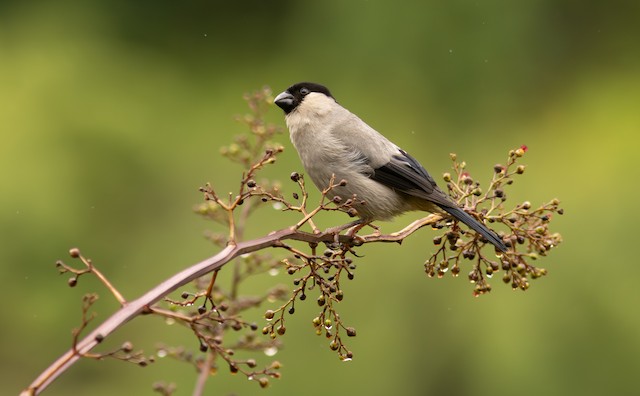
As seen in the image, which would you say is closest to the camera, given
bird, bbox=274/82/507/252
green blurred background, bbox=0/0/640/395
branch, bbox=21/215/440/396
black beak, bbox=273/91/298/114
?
branch, bbox=21/215/440/396

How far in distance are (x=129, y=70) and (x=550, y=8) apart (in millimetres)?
2826

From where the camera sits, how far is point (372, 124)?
18.3 ft

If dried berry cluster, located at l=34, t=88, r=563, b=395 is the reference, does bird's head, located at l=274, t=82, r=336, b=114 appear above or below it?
above

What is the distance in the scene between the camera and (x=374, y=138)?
114 inches

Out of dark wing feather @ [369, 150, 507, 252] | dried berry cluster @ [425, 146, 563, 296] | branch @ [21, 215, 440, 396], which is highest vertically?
branch @ [21, 215, 440, 396]

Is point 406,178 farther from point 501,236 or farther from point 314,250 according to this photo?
point 314,250

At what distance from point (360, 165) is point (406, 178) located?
6.1 inches

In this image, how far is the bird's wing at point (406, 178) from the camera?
2.60 m

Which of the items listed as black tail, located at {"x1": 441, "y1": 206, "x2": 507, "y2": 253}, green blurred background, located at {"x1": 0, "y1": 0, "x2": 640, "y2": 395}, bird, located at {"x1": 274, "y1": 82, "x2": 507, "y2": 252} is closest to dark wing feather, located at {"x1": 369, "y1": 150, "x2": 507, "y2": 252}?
bird, located at {"x1": 274, "y1": 82, "x2": 507, "y2": 252}

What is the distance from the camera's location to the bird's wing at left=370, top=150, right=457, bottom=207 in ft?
8.52

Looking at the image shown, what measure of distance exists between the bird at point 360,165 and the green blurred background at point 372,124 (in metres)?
1.86

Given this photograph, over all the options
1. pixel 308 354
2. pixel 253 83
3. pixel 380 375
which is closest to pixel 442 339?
pixel 380 375

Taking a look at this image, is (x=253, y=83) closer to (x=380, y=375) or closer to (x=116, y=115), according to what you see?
(x=116, y=115)

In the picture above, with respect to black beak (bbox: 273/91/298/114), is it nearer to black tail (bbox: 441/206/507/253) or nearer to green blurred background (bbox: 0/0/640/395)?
black tail (bbox: 441/206/507/253)
